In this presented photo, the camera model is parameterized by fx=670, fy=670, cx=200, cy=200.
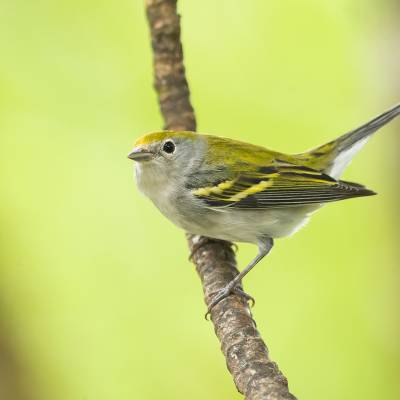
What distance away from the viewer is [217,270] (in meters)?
3.88

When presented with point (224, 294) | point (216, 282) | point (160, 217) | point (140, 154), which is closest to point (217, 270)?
point (216, 282)

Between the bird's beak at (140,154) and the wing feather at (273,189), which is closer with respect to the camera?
the bird's beak at (140,154)

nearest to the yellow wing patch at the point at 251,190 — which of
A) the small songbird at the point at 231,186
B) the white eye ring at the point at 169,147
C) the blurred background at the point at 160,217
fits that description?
the small songbird at the point at 231,186

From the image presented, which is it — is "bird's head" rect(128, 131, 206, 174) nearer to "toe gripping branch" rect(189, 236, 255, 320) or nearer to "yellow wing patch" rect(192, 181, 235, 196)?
"yellow wing patch" rect(192, 181, 235, 196)

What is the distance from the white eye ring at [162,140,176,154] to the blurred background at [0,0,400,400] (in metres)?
1.39

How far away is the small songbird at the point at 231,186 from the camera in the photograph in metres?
4.23

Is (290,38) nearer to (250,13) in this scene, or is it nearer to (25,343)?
(250,13)

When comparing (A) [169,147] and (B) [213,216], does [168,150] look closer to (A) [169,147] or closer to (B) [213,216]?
(A) [169,147]

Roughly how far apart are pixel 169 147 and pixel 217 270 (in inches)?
35.0

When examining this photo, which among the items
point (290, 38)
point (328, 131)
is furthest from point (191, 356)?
point (290, 38)

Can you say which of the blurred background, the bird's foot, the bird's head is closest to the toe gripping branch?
the bird's foot

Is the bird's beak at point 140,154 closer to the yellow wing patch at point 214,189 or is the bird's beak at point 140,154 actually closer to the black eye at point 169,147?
the black eye at point 169,147

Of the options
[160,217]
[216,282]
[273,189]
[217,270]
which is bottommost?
[216,282]

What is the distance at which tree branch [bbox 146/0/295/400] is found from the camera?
262 cm
